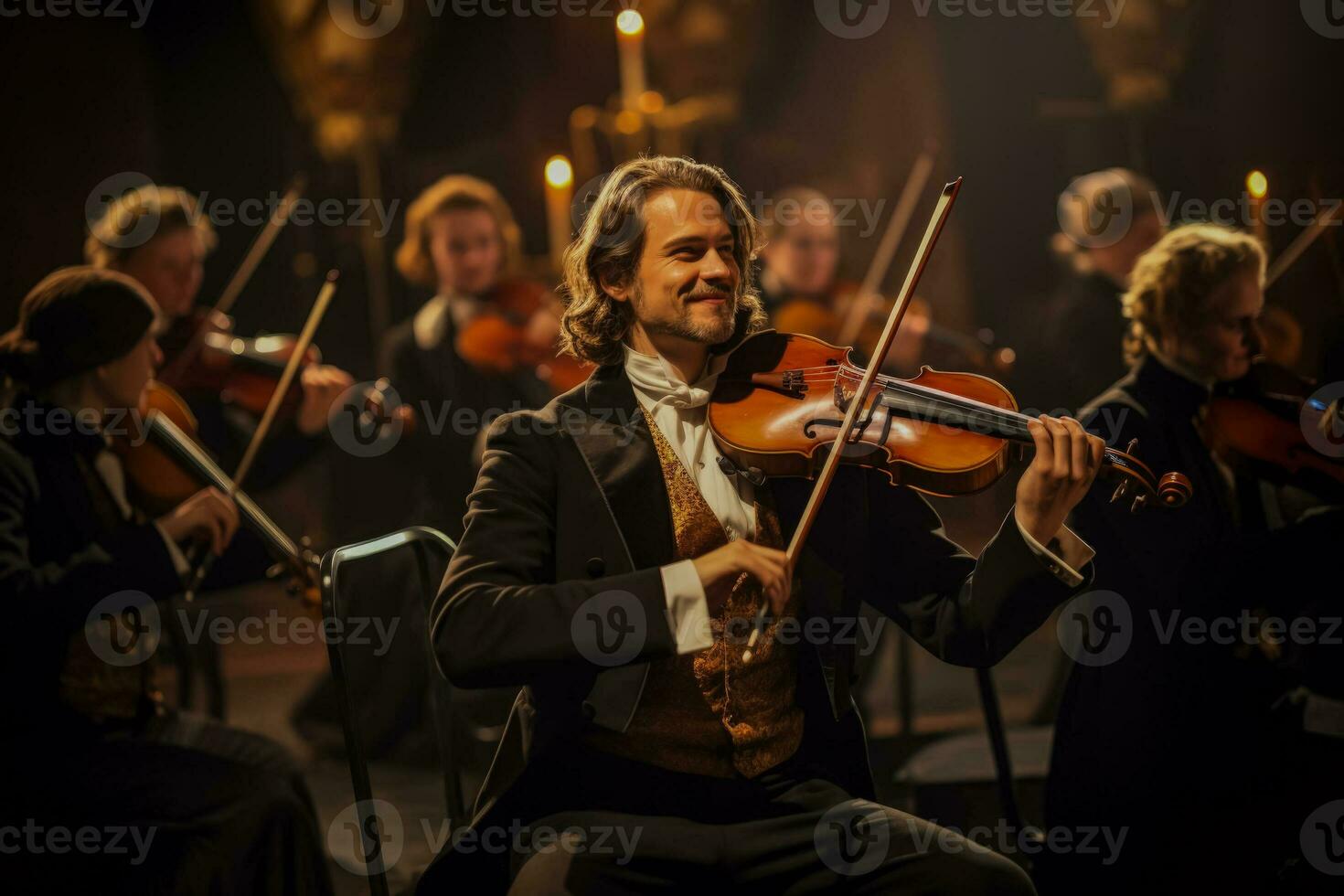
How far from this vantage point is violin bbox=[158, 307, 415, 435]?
11.8 ft

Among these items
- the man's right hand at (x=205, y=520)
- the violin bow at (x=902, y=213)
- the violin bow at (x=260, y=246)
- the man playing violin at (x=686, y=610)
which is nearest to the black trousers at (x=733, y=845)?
the man playing violin at (x=686, y=610)

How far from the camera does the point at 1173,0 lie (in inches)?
216

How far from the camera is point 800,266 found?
4723 mm

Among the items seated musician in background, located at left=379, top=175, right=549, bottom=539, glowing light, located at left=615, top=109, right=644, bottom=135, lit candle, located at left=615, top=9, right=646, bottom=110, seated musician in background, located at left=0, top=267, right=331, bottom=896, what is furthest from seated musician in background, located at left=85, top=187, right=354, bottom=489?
glowing light, located at left=615, top=109, right=644, bottom=135

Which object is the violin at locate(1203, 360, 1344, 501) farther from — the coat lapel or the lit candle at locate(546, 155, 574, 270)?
the lit candle at locate(546, 155, 574, 270)

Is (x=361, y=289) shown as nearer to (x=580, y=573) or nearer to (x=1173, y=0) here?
(x=1173, y=0)

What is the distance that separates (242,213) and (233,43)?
0.74 metres

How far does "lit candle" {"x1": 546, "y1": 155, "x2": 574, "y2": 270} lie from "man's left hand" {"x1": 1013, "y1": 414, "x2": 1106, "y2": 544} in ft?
10.8

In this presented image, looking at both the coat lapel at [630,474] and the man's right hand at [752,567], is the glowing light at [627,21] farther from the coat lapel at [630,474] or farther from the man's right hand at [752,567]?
the man's right hand at [752,567]

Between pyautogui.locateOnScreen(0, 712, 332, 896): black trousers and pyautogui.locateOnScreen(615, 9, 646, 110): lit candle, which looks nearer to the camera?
pyautogui.locateOnScreen(0, 712, 332, 896): black trousers

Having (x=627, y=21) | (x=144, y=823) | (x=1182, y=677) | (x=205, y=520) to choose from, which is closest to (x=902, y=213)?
(x=627, y=21)

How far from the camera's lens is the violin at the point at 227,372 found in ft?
11.8

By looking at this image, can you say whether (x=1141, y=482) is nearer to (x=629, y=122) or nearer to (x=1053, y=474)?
(x=1053, y=474)

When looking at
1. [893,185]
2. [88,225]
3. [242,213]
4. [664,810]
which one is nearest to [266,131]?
[242,213]
